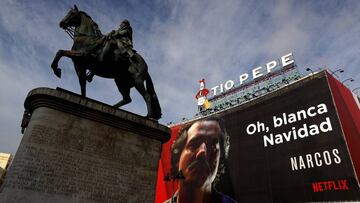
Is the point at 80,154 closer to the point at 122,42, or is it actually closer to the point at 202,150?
the point at 122,42

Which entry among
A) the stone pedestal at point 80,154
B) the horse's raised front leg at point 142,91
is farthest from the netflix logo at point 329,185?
the stone pedestal at point 80,154

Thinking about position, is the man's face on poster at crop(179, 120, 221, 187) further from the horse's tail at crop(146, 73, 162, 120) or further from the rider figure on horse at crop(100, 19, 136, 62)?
the rider figure on horse at crop(100, 19, 136, 62)

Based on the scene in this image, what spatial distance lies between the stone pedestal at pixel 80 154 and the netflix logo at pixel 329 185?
810 inches

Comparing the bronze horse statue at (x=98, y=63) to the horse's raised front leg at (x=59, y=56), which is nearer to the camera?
the horse's raised front leg at (x=59, y=56)

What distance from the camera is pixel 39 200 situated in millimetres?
4219

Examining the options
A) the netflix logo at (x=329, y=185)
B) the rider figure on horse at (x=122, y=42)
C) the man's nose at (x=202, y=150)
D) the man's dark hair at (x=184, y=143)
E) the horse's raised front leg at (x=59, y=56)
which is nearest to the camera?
the horse's raised front leg at (x=59, y=56)

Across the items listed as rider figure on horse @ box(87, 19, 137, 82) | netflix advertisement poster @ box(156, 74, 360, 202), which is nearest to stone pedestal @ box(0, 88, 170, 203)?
rider figure on horse @ box(87, 19, 137, 82)

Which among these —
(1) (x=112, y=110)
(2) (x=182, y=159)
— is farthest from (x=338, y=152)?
(1) (x=112, y=110)

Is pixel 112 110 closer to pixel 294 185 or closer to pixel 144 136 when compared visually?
pixel 144 136

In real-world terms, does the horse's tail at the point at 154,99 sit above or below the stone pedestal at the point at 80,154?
above

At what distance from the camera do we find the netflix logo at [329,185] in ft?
69.8

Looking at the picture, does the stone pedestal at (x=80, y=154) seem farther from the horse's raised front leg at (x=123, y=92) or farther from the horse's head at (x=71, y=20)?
the horse's head at (x=71, y=20)

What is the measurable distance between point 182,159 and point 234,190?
8.21 m

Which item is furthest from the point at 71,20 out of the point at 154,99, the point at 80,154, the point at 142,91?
the point at 80,154
